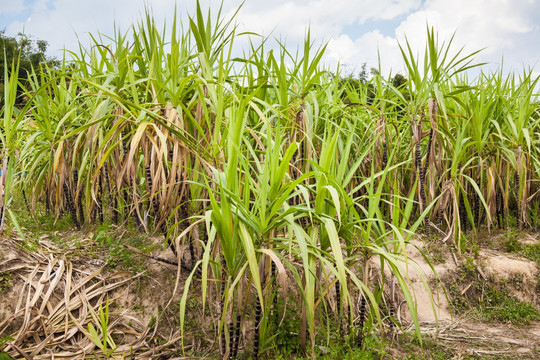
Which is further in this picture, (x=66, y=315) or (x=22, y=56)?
(x=22, y=56)

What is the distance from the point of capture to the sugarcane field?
6.36 ft

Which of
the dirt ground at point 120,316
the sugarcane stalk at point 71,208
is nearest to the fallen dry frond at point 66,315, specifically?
the dirt ground at point 120,316

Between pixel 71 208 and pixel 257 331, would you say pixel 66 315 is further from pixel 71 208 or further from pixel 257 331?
pixel 257 331

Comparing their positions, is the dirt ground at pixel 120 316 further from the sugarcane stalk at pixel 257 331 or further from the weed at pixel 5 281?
the sugarcane stalk at pixel 257 331

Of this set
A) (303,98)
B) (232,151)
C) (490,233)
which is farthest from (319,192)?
(490,233)

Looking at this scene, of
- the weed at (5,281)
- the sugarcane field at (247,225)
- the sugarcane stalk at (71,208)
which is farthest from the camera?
the sugarcane stalk at (71,208)

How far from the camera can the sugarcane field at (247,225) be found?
6.36ft

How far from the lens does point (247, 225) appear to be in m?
1.85

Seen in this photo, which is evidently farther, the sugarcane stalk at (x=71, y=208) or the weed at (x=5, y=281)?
the sugarcane stalk at (x=71, y=208)

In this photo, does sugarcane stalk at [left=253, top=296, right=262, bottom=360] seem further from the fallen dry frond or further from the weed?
the weed

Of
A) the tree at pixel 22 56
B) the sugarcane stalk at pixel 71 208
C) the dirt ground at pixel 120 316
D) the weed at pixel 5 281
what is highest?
the tree at pixel 22 56

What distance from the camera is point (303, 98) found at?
9.94 feet

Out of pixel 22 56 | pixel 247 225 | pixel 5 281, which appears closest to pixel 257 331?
pixel 247 225

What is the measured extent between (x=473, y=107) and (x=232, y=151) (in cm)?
248
